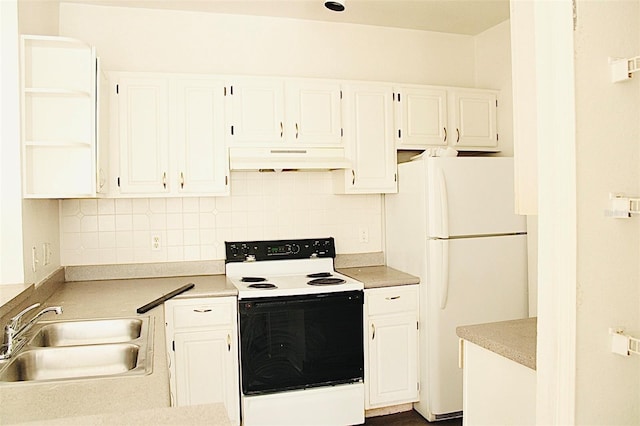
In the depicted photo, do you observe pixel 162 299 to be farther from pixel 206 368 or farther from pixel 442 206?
pixel 442 206

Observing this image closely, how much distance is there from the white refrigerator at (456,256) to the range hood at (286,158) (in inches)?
20.3

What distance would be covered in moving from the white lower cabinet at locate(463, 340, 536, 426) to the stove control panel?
1900 millimetres

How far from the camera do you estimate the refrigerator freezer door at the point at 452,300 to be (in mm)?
3397

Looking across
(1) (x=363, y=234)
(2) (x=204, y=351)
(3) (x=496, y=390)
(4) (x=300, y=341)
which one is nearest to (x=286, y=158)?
(1) (x=363, y=234)

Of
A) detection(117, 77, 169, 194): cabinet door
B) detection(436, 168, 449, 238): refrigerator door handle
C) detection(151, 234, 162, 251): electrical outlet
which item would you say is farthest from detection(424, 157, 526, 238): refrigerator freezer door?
detection(151, 234, 162, 251): electrical outlet

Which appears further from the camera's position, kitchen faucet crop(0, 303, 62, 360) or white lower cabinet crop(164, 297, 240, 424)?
white lower cabinet crop(164, 297, 240, 424)

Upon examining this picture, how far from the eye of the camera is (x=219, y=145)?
3408 mm

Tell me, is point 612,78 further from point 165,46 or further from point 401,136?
point 165,46

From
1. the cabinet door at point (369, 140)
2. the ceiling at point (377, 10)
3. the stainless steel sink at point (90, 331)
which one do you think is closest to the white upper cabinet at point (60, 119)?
the stainless steel sink at point (90, 331)

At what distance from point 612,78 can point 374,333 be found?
2339mm

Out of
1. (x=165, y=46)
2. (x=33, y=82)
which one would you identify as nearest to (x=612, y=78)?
(x=33, y=82)

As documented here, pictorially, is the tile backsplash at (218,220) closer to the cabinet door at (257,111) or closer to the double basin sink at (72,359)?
the cabinet door at (257,111)

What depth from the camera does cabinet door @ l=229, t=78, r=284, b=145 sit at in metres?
3.43

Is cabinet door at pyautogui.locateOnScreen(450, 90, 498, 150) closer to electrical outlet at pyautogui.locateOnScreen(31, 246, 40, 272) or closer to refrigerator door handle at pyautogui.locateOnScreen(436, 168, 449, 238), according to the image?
refrigerator door handle at pyautogui.locateOnScreen(436, 168, 449, 238)
